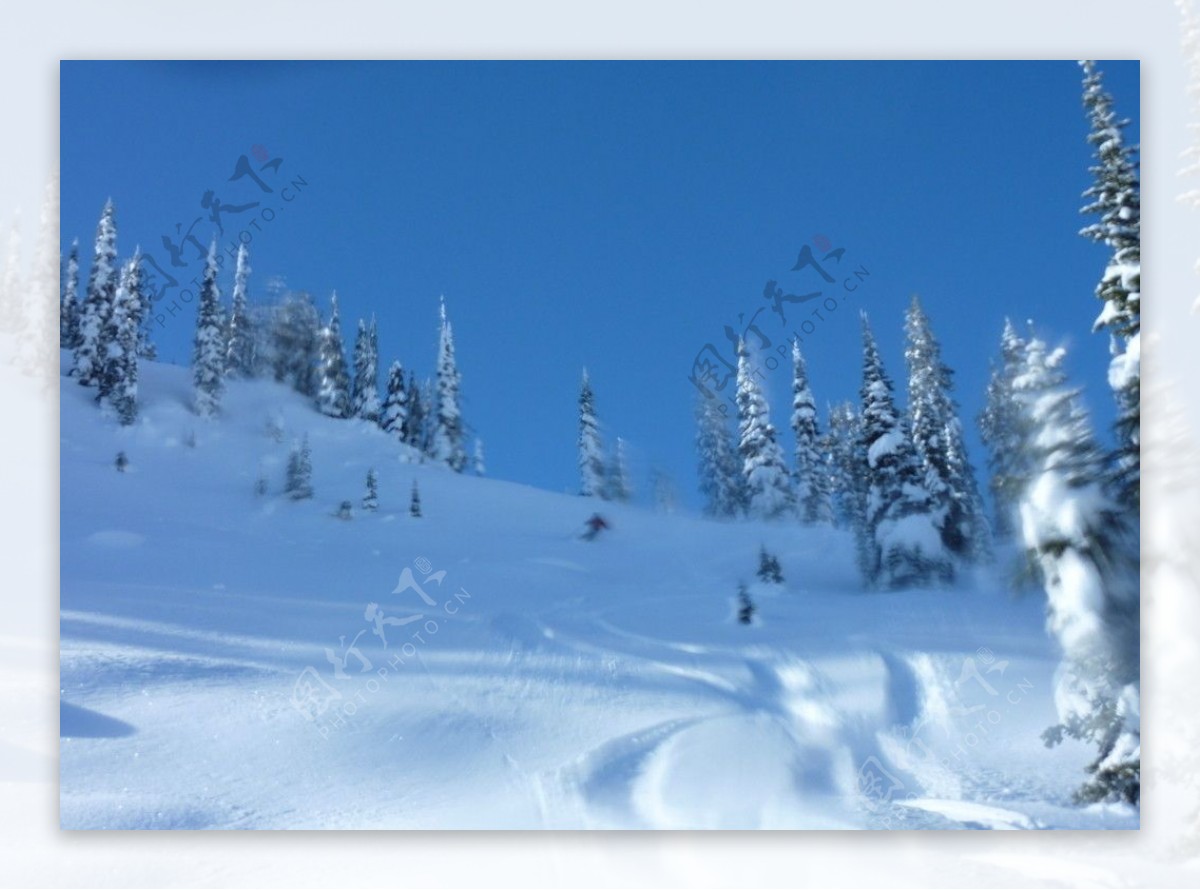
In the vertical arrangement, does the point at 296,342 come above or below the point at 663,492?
above

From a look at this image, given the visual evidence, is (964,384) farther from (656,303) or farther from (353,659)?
(353,659)

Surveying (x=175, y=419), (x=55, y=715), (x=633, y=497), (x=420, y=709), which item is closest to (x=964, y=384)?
(x=633, y=497)

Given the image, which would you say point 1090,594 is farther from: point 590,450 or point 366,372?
point 366,372

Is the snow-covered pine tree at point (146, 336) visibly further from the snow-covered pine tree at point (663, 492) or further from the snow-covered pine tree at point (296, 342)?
the snow-covered pine tree at point (663, 492)

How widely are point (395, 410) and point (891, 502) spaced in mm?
3043

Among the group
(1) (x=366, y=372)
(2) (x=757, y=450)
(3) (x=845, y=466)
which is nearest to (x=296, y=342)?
(1) (x=366, y=372)

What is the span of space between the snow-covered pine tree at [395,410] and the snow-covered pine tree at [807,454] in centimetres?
238

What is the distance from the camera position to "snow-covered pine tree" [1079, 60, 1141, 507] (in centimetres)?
556

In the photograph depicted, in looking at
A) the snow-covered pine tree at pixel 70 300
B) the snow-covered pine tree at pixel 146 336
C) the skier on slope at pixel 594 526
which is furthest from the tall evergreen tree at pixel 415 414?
the snow-covered pine tree at pixel 70 300

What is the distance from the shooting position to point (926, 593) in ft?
18.2

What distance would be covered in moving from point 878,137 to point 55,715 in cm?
596

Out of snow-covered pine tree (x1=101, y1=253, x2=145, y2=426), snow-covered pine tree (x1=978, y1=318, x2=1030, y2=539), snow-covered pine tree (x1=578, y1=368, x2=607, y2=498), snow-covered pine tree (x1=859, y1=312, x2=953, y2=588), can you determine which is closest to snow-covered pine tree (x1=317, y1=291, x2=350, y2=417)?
snow-covered pine tree (x1=101, y1=253, x2=145, y2=426)

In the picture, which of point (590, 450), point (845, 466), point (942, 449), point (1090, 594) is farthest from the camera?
point (590, 450)

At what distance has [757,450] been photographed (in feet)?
19.1
